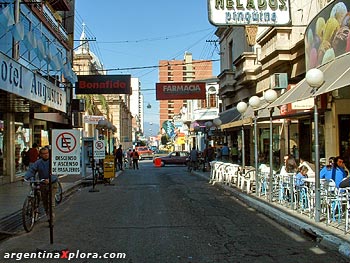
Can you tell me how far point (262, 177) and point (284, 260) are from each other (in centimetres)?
791

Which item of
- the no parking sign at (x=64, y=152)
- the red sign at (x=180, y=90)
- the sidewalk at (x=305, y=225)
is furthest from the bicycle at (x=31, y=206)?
the red sign at (x=180, y=90)

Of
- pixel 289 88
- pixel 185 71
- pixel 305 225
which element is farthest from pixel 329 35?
pixel 185 71

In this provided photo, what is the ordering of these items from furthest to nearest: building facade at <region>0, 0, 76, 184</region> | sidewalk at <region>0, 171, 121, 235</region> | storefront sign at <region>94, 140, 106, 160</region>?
storefront sign at <region>94, 140, 106, 160</region> < building facade at <region>0, 0, 76, 184</region> < sidewalk at <region>0, 171, 121, 235</region>

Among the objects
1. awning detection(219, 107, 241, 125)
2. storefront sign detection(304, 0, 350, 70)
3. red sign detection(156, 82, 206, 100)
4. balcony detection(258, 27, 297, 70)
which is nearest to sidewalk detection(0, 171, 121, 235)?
awning detection(219, 107, 241, 125)

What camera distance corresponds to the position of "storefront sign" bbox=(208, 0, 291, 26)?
14.8 m

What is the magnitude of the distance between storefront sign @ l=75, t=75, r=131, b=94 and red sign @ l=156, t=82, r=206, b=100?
3.04 meters

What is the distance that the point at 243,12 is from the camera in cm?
1499

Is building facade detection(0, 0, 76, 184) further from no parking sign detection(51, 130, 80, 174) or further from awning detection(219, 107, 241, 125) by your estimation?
awning detection(219, 107, 241, 125)

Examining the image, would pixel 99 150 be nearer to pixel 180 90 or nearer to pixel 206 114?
pixel 180 90

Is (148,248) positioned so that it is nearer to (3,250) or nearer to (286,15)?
(3,250)

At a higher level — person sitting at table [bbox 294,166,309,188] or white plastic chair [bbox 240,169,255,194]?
person sitting at table [bbox 294,166,309,188]

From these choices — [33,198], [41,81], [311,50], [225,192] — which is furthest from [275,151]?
[33,198]

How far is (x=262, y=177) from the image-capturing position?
14805 mm

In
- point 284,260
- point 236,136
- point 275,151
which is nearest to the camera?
point 284,260
